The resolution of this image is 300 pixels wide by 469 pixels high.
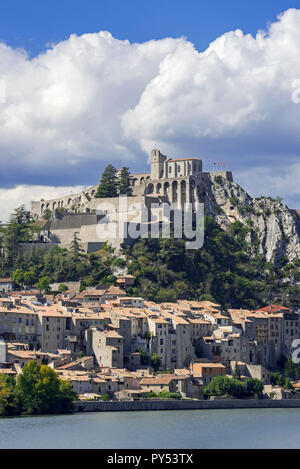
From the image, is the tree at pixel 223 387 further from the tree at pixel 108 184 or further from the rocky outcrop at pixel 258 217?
the tree at pixel 108 184

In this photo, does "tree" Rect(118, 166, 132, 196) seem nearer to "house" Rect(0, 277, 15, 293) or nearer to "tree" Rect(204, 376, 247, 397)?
"house" Rect(0, 277, 15, 293)

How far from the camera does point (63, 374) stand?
7550cm

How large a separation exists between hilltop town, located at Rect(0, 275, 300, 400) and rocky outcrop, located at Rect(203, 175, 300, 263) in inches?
906

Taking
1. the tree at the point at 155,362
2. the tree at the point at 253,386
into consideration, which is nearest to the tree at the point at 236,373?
the tree at the point at 253,386

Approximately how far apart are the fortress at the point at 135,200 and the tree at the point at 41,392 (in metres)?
39.3

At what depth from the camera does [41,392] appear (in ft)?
225

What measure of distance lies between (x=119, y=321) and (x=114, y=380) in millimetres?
9811

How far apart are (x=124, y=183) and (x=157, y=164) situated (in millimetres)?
6608

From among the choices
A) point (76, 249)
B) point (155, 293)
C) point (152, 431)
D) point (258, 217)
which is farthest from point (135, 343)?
point (258, 217)

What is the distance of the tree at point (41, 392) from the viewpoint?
68500 millimetres

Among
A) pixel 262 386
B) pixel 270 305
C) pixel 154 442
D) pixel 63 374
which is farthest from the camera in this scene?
pixel 270 305

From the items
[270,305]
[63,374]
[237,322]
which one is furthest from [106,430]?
[270,305]

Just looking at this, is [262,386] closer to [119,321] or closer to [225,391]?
[225,391]

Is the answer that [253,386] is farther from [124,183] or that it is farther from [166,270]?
[124,183]
